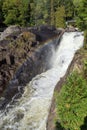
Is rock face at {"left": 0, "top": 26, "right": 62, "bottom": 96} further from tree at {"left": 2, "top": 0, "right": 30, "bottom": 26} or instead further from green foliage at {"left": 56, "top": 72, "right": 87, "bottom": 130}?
tree at {"left": 2, "top": 0, "right": 30, "bottom": 26}

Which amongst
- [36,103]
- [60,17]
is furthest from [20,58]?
[60,17]

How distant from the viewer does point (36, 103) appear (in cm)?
4309

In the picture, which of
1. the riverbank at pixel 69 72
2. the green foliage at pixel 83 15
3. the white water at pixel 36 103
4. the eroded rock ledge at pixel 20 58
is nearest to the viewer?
the riverbank at pixel 69 72

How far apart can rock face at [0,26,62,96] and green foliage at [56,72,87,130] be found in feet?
76.5

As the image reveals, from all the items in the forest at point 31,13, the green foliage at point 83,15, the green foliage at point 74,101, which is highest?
the green foliage at point 74,101

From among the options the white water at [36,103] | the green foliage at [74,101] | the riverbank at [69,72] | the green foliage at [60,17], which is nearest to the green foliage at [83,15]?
the white water at [36,103]

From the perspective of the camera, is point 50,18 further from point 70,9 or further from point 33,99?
point 33,99

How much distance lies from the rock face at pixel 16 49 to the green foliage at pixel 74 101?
23329mm

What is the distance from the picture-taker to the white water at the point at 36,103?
3912 cm

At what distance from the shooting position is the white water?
39125mm

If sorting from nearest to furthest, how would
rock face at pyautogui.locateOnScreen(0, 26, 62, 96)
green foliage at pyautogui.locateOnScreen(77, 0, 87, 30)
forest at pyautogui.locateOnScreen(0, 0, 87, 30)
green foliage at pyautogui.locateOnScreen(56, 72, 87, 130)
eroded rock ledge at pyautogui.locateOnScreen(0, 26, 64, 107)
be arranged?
green foliage at pyautogui.locateOnScreen(56, 72, 87, 130)
eroded rock ledge at pyautogui.locateOnScreen(0, 26, 64, 107)
rock face at pyautogui.locateOnScreen(0, 26, 62, 96)
green foliage at pyautogui.locateOnScreen(77, 0, 87, 30)
forest at pyautogui.locateOnScreen(0, 0, 87, 30)

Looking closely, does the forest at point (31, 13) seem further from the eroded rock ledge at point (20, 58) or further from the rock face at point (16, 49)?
the eroded rock ledge at point (20, 58)

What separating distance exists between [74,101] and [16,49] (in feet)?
105

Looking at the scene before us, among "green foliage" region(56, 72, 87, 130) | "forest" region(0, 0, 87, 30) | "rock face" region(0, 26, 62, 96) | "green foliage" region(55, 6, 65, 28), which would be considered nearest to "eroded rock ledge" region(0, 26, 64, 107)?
"rock face" region(0, 26, 62, 96)
